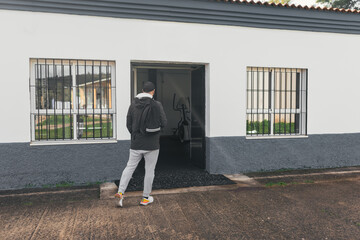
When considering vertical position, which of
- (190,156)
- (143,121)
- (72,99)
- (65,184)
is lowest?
(65,184)

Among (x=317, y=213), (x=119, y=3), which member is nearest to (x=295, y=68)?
(x=317, y=213)

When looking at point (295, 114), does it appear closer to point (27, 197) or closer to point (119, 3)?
point (119, 3)

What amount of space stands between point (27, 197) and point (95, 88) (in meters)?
2.27

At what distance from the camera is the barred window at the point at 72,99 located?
5.54 m

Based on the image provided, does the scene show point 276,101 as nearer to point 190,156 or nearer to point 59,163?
point 190,156

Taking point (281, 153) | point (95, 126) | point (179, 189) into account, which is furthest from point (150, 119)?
point (281, 153)

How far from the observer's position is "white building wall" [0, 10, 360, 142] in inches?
207

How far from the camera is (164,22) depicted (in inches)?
230

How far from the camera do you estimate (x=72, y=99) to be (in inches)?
224

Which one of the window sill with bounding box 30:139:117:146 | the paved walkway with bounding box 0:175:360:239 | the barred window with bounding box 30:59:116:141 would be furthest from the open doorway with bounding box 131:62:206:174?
the paved walkway with bounding box 0:175:360:239

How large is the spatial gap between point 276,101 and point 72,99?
4.44 meters

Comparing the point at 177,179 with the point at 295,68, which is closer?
the point at 177,179

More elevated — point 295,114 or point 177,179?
point 295,114

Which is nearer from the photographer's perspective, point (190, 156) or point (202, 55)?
point (202, 55)
